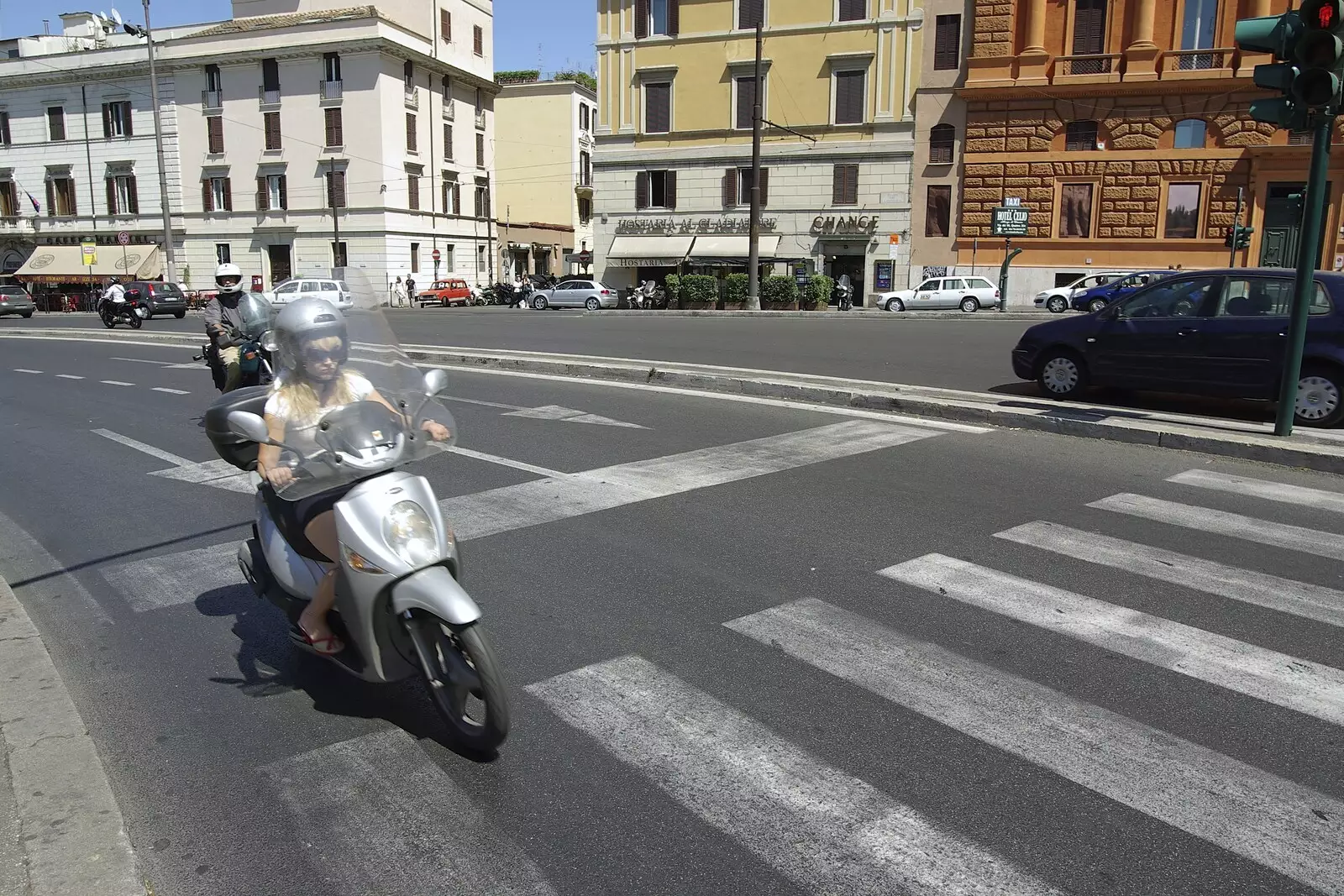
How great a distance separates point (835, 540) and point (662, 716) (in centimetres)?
243

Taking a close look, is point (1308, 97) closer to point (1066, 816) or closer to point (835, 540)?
point (835, 540)

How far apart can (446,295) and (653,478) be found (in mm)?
45586

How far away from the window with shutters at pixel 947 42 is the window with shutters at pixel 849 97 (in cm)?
315

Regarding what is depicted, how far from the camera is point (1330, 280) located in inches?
371

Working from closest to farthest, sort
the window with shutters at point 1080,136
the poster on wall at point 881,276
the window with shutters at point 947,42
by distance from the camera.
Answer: the window with shutters at point 1080,136 < the window with shutters at point 947,42 < the poster on wall at point 881,276

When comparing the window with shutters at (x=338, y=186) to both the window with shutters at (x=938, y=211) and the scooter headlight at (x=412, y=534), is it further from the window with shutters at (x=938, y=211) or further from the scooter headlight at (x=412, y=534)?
the scooter headlight at (x=412, y=534)

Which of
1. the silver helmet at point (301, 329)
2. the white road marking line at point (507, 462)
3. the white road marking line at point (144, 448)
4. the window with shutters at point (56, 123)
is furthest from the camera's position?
the window with shutters at point (56, 123)

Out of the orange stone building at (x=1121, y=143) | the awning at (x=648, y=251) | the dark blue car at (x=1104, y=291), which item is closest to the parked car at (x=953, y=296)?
the dark blue car at (x=1104, y=291)

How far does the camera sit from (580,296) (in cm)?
4362

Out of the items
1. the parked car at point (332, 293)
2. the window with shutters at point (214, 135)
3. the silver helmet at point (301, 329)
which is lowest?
the silver helmet at point (301, 329)

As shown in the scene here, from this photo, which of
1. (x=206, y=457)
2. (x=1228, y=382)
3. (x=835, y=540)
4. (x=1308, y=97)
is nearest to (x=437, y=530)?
(x=835, y=540)

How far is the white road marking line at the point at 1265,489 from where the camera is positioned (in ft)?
22.2

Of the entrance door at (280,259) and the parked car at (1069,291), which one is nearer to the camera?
the parked car at (1069,291)

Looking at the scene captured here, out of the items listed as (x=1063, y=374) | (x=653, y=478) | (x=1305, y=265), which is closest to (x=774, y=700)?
(x=653, y=478)
